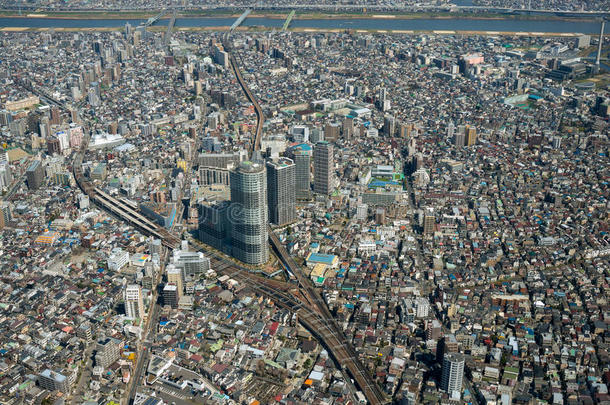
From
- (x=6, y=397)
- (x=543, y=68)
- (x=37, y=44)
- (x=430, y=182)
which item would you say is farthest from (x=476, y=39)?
(x=6, y=397)

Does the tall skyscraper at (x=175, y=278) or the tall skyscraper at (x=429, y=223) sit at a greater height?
the tall skyscraper at (x=429, y=223)

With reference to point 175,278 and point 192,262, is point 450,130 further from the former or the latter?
point 175,278

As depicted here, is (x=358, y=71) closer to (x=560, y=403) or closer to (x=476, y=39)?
(x=476, y=39)

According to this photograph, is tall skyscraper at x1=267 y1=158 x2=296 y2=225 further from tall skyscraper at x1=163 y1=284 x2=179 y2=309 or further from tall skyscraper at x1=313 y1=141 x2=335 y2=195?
tall skyscraper at x1=163 y1=284 x2=179 y2=309

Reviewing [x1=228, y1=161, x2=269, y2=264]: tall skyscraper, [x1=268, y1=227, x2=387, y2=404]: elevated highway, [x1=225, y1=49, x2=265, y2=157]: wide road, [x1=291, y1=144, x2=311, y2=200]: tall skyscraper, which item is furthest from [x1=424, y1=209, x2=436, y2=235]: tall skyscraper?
[x1=225, y1=49, x2=265, y2=157]: wide road

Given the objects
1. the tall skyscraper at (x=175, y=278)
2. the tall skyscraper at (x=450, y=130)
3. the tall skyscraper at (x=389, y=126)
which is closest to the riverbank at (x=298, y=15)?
the tall skyscraper at (x=389, y=126)

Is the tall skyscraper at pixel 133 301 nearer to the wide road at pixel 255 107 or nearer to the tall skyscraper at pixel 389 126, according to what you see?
the wide road at pixel 255 107
